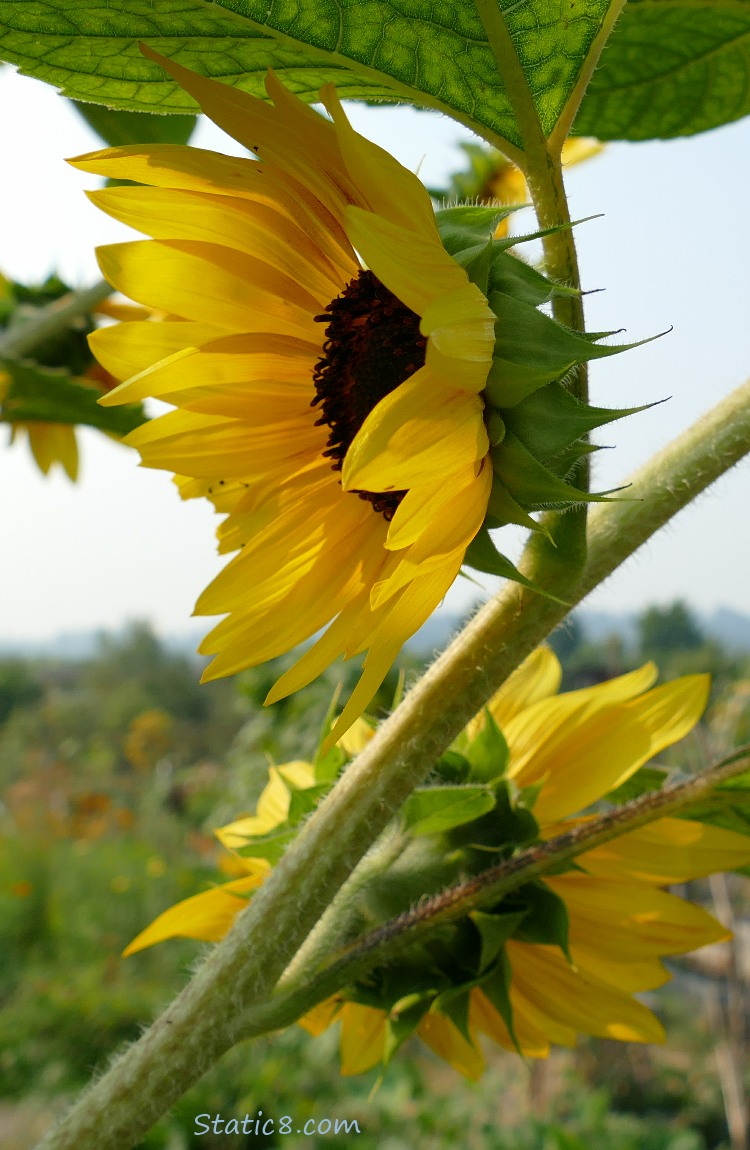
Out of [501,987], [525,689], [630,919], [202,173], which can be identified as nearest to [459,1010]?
[501,987]

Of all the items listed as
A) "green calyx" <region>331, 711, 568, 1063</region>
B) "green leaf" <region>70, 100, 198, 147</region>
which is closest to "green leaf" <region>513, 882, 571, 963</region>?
"green calyx" <region>331, 711, 568, 1063</region>

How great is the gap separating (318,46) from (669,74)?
42 cm

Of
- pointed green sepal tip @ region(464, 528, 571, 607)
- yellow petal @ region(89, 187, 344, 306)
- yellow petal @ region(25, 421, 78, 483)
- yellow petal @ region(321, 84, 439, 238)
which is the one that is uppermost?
yellow petal @ region(25, 421, 78, 483)

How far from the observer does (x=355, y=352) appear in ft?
2.31

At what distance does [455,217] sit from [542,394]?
0.12 metres

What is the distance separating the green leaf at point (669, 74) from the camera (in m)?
0.80

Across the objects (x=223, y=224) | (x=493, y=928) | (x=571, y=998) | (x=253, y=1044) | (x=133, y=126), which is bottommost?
(x=253, y=1044)

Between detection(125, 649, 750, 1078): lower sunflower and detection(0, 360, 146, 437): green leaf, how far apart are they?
55 cm

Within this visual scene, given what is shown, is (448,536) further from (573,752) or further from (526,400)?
(573,752)

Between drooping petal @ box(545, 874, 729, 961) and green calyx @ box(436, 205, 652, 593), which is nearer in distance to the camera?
green calyx @ box(436, 205, 652, 593)

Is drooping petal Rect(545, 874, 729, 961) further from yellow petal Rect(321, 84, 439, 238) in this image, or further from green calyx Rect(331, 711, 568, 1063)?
yellow petal Rect(321, 84, 439, 238)

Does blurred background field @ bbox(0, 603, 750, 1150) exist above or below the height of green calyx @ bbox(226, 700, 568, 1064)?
below

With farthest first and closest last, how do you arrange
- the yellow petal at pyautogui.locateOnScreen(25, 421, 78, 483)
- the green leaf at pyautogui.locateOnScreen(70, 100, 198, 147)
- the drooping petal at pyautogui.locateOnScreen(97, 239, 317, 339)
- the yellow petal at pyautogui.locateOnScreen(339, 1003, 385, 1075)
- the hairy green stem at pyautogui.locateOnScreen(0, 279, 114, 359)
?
1. the yellow petal at pyautogui.locateOnScreen(25, 421, 78, 483)
2. the hairy green stem at pyautogui.locateOnScreen(0, 279, 114, 359)
3. the green leaf at pyautogui.locateOnScreen(70, 100, 198, 147)
4. the yellow petal at pyautogui.locateOnScreen(339, 1003, 385, 1075)
5. the drooping petal at pyautogui.locateOnScreen(97, 239, 317, 339)

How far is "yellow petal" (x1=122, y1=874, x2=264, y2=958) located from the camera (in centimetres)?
78
